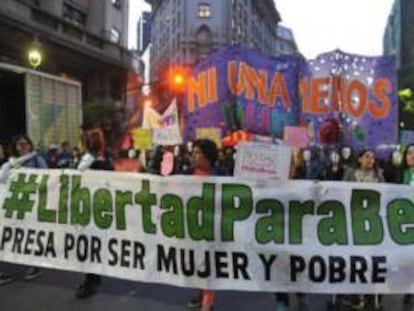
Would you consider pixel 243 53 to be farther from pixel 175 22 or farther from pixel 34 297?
pixel 175 22

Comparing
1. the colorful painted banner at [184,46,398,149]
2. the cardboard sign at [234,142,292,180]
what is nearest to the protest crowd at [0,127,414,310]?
the colorful painted banner at [184,46,398,149]

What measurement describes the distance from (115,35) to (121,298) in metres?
47.8

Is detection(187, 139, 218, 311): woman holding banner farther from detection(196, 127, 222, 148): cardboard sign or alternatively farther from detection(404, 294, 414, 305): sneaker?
detection(196, 127, 222, 148): cardboard sign

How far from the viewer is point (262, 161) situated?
6.43 meters

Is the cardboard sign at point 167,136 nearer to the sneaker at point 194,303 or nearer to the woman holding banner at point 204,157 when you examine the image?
the sneaker at point 194,303

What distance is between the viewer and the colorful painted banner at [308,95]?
478 inches

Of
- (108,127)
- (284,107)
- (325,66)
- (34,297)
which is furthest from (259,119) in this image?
(108,127)

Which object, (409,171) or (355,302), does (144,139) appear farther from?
(355,302)

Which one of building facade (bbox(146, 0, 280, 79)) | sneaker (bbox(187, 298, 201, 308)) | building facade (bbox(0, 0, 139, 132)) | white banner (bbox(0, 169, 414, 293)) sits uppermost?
building facade (bbox(146, 0, 280, 79))

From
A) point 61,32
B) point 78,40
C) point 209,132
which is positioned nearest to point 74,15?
point 78,40

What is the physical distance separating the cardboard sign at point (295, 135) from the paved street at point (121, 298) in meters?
4.60

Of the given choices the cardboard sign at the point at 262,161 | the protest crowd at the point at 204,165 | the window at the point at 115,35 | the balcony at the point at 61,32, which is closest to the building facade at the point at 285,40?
the window at the point at 115,35

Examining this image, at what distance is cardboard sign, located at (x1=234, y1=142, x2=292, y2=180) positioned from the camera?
634cm

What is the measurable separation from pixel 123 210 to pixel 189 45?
4046 inches
